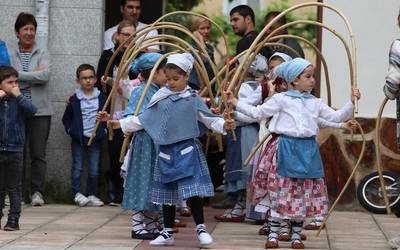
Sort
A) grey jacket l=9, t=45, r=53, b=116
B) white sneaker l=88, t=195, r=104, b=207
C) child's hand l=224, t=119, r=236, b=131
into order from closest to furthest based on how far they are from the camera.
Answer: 1. child's hand l=224, t=119, r=236, b=131
2. grey jacket l=9, t=45, r=53, b=116
3. white sneaker l=88, t=195, r=104, b=207

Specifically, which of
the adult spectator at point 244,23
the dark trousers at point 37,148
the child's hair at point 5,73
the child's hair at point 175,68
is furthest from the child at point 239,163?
the child's hair at point 5,73

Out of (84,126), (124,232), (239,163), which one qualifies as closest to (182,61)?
(124,232)

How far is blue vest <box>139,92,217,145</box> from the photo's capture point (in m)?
10.2

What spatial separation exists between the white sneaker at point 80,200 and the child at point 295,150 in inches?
134

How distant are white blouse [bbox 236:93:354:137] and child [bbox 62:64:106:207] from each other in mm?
3461

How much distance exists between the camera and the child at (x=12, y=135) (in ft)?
Answer: 35.8

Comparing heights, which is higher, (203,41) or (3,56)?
(203,41)

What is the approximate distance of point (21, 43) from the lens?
43.4 feet

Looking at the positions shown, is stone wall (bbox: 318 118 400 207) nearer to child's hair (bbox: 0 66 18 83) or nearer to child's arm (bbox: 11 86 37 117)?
child's arm (bbox: 11 86 37 117)

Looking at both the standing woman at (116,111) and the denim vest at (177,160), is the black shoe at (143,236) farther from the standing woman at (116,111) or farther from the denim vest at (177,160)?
the standing woman at (116,111)

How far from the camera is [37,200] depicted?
1320cm

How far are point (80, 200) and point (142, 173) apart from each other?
8.92 ft

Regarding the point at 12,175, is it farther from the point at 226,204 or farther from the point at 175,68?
the point at 226,204

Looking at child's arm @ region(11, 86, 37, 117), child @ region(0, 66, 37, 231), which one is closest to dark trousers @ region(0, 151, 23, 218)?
child @ region(0, 66, 37, 231)
